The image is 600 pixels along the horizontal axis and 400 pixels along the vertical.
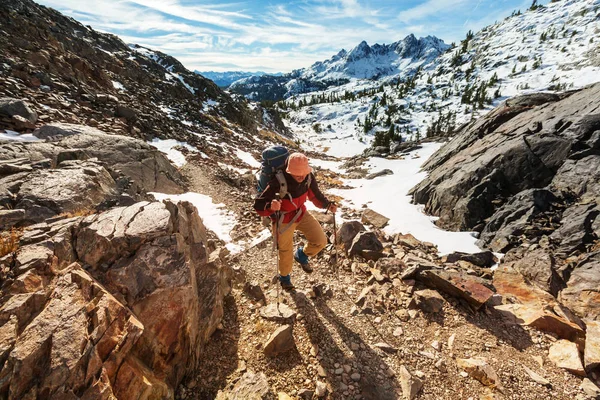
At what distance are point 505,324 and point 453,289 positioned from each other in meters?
1.14

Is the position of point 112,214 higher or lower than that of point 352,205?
higher

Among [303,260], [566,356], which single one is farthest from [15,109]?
[566,356]

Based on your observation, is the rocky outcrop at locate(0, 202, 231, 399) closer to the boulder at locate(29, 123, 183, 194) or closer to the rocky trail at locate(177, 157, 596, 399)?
the rocky trail at locate(177, 157, 596, 399)

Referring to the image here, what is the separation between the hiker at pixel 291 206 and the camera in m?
5.55

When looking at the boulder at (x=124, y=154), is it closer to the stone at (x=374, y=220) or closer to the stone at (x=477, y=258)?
the stone at (x=374, y=220)

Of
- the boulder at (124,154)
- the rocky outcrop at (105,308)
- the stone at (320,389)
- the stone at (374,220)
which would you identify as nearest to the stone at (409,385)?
the stone at (320,389)

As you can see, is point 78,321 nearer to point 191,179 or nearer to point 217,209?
point 217,209

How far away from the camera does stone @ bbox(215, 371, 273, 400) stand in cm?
393

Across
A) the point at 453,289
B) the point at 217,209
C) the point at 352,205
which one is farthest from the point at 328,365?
the point at 352,205

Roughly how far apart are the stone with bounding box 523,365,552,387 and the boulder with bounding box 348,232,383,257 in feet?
13.8

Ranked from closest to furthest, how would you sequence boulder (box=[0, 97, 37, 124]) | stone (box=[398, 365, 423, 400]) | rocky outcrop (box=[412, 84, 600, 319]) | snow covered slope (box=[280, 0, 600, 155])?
1. stone (box=[398, 365, 423, 400])
2. rocky outcrop (box=[412, 84, 600, 319])
3. boulder (box=[0, 97, 37, 124])
4. snow covered slope (box=[280, 0, 600, 155])

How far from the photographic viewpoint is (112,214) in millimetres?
4895

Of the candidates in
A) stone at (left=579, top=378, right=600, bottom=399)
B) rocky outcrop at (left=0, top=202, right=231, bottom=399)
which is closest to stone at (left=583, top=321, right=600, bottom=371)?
stone at (left=579, top=378, right=600, bottom=399)

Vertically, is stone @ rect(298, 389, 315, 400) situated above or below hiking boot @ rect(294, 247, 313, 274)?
below
